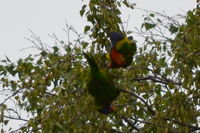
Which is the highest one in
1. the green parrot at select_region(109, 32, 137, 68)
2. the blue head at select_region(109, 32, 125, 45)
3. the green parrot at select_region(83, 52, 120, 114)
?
the blue head at select_region(109, 32, 125, 45)

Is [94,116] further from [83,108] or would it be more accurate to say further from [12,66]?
[12,66]

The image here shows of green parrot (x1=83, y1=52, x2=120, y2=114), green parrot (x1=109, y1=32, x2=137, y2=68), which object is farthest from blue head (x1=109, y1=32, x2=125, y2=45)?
green parrot (x1=83, y1=52, x2=120, y2=114)

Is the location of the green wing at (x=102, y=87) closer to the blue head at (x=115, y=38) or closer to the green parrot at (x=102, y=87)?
the green parrot at (x=102, y=87)

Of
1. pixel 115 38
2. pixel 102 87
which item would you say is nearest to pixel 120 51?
pixel 115 38

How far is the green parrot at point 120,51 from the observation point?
3527 mm

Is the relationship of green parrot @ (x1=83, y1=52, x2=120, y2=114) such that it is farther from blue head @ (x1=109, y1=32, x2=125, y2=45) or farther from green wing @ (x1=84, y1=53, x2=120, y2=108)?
blue head @ (x1=109, y1=32, x2=125, y2=45)

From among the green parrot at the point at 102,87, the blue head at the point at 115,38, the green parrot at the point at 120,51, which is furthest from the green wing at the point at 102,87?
the blue head at the point at 115,38

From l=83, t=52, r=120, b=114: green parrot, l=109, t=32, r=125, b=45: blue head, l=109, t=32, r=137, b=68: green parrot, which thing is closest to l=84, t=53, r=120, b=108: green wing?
l=83, t=52, r=120, b=114: green parrot

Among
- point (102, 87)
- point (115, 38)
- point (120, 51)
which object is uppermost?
point (115, 38)

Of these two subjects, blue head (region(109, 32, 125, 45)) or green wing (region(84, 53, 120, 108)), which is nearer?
green wing (region(84, 53, 120, 108))

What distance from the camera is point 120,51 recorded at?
3.55 m

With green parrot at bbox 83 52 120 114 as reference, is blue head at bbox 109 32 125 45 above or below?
above

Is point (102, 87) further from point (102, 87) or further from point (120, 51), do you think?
point (120, 51)

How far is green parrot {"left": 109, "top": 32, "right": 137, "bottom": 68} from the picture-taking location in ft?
11.6
